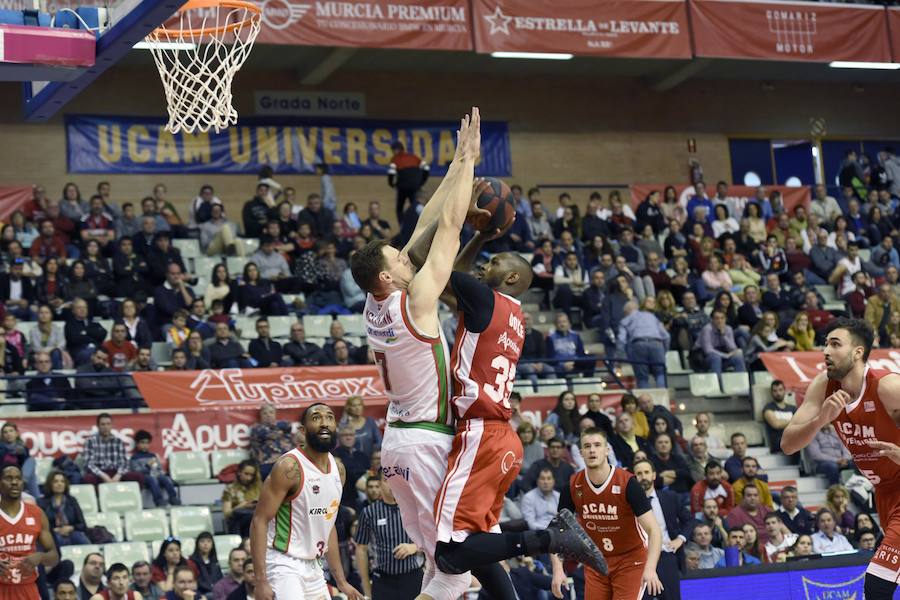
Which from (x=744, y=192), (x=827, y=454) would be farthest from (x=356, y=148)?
(x=827, y=454)

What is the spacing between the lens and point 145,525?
44.0ft

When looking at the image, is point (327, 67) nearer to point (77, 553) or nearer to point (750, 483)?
point (750, 483)

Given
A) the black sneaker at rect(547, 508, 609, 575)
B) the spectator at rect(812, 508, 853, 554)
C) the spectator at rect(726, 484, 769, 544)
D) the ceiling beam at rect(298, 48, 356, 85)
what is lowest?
the spectator at rect(812, 508, 853, 554)

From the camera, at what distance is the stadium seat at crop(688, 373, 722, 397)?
1819 centimetres

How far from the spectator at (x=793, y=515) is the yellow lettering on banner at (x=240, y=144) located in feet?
37.9

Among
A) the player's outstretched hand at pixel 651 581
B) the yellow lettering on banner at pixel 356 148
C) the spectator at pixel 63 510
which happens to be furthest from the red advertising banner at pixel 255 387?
the yellow lettering on banner at pixel 356 148

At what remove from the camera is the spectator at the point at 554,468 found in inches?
555

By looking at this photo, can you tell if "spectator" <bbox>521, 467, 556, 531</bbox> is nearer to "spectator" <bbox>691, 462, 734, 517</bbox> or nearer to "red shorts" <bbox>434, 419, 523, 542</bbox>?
"spectator" <bbox>691, 462, 734, 517</bbox>

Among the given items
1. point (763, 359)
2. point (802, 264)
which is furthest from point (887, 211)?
point (763, 359)

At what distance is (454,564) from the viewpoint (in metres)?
6.73

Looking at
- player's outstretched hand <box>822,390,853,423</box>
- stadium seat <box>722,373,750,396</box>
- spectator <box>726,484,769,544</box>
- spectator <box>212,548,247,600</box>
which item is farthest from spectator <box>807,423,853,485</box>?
player's outstretched hand <box>822,390,853,423</box>

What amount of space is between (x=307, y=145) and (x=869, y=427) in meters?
16.6

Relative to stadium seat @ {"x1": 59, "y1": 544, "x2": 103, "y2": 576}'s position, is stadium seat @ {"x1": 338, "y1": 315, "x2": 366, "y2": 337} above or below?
above

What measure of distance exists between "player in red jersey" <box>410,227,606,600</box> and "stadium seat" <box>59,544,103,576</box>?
22.0 ft
